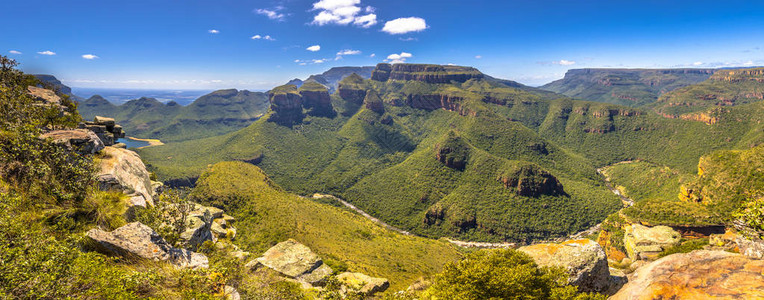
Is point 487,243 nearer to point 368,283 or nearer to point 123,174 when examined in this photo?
point 368,283

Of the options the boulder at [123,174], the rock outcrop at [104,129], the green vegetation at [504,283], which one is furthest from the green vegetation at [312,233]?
the green vegetation at [504,283]

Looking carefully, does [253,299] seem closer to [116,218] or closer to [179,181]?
→ [116,218]

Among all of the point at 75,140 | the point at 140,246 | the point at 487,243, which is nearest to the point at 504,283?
the point at 140,246

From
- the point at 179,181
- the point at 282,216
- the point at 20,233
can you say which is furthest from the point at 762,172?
the point at 179,181

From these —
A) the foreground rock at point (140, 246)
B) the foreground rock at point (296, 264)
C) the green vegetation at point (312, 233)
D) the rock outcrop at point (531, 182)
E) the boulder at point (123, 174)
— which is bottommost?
the rock outcrop at point (531, 182)

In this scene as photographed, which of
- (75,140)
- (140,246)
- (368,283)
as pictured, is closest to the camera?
(140,246)

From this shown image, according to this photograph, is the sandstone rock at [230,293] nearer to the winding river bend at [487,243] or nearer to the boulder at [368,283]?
the boulder at [368,283]
